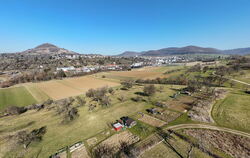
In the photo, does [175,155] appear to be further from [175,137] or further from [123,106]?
[123,106]

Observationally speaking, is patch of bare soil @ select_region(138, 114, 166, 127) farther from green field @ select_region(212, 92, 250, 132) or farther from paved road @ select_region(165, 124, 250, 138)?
green field @ select_region(212, 92, 250, 132)

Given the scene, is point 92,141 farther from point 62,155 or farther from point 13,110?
point 13,110

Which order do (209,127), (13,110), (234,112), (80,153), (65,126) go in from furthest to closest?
(13,110), (234,112), (65,126), (209,127), (80,153)

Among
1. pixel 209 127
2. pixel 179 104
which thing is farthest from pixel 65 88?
pixel 209 127

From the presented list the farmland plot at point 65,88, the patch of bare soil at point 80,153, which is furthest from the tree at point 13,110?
the patch of bare soil at point 80,153

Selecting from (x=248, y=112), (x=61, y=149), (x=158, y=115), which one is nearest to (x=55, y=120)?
(x=61, y=149)
